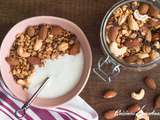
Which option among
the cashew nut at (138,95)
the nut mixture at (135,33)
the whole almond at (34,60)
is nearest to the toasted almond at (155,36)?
the nut mixture at (135,33)

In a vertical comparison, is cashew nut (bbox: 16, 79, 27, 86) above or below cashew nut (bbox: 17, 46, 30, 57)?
below

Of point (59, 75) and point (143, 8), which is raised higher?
point (143, 8)

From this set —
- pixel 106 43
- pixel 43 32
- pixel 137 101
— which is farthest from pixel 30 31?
pixel 137 101

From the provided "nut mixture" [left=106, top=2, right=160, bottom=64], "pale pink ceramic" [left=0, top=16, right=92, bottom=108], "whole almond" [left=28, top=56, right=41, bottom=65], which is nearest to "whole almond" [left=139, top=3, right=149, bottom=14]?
"nut mixture" [left=106, top=2, right=160, bottom=64]

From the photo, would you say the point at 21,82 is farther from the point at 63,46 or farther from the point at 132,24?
the point at 132,24

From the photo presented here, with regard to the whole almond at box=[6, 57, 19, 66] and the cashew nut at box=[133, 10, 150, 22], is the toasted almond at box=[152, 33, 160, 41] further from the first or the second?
the whole almond at box=[6, 57, 19, 66]

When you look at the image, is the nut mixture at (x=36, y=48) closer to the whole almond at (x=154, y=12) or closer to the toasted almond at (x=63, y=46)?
the toasted almond at (x=63, y=46)
